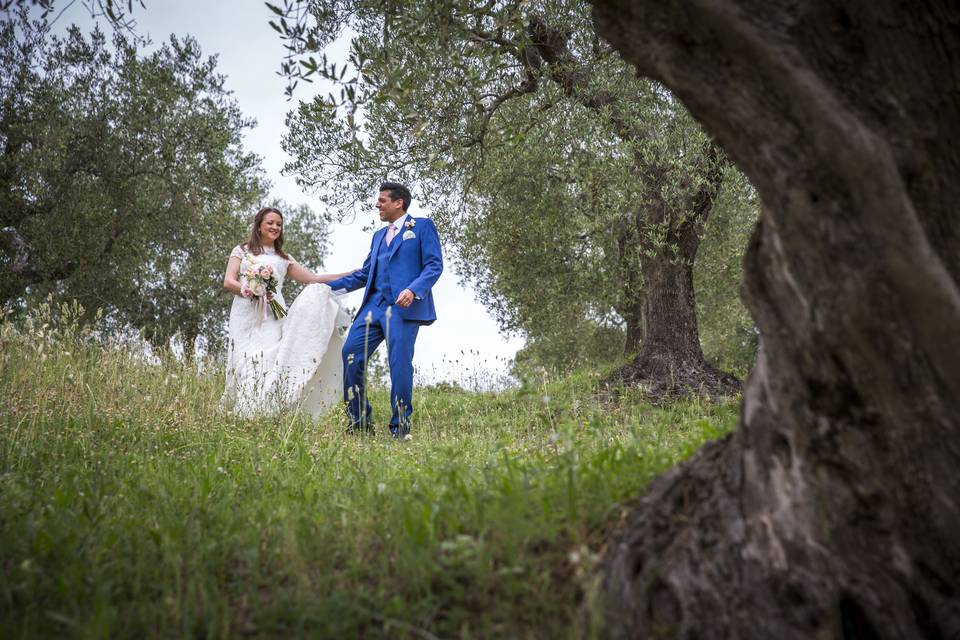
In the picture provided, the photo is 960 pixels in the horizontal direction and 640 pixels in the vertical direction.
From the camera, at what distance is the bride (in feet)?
30.9

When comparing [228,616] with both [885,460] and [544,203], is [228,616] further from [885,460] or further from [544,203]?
[544,203]

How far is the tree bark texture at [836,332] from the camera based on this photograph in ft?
7.47

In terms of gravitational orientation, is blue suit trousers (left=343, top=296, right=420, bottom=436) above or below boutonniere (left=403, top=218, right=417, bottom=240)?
below

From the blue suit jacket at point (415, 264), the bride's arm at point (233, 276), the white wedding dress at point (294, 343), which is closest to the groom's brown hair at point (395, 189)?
the blue suit jacket at point (415, 264)

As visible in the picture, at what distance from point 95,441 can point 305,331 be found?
358cm

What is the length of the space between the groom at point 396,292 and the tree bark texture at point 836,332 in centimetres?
625

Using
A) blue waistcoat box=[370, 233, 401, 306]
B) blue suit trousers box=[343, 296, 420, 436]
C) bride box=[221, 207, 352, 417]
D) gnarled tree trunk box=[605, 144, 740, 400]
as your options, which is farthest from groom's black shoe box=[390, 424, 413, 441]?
gnarled tree trunk box=[605, 144, 740, 400]

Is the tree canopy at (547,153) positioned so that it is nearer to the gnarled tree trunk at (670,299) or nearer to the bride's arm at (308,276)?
the gnarled tree trunk at (670,299)

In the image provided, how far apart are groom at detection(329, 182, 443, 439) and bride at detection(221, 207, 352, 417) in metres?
0.61

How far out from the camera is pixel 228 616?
8.64 feet

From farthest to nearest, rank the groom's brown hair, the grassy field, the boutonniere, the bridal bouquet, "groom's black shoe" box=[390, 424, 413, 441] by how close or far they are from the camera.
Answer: the bridal bouquet
the groom's brown hair
the boutonniere
"groom's black shoe" box=[390, 424, 413, 441]
the grassy field

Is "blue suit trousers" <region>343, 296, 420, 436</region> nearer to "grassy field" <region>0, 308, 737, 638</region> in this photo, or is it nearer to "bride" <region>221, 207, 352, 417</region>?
"bride" <region>221, 207, 352, 417</region>

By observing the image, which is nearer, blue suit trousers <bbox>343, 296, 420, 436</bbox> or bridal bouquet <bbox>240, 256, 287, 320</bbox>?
blue suit trousers <bbox>343, 296, 420, 436</bbox>

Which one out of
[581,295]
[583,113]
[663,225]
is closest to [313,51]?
[583,113]
